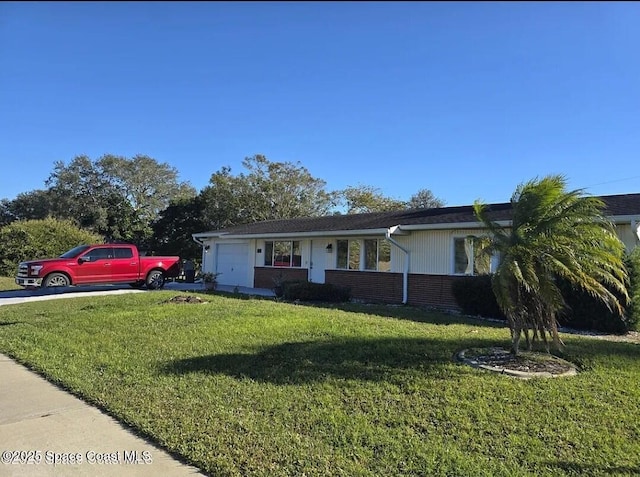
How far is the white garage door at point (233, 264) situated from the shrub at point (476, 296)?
12.1m

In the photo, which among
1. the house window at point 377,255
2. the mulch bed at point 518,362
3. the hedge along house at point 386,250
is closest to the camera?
the mulch bed at point 518,362

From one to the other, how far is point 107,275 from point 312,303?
9.18 m

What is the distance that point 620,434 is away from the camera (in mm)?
4414

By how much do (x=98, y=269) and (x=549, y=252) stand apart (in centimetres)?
1708

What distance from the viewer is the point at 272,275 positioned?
22.2 metres

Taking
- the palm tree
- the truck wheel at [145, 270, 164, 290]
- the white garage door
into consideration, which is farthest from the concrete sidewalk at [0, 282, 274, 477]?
the white garage door

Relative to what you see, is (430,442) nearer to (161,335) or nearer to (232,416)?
(232,416)

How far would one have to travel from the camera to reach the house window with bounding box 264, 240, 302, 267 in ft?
70.6

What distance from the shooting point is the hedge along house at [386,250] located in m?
15.1

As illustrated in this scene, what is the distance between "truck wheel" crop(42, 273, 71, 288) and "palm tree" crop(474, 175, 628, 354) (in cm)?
1640

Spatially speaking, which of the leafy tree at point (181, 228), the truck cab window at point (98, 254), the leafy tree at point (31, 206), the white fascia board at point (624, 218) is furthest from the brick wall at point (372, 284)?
the leafy tree at point (31, 206)

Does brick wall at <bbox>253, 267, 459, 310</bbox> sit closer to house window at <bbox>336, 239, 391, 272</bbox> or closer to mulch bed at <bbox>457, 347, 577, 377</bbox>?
house window at <bbox>336, 239, 391, 272</bbox>

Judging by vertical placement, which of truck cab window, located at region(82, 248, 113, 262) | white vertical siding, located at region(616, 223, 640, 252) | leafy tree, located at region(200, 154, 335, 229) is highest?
leafy tree, located at region(200, 154, 335, 229)

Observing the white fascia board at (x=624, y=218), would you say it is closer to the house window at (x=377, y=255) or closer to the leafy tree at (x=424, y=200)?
the house window at (x=377, y=255)
